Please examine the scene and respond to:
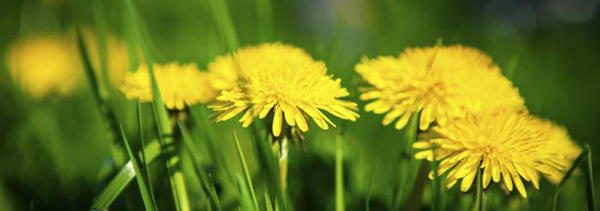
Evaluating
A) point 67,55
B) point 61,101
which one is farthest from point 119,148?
point 67,55

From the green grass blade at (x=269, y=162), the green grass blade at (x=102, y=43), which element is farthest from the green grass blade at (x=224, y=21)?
the green grass blade at (x=102, y=43)

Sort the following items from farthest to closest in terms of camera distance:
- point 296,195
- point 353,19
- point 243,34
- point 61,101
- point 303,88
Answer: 1. point 353,19
2. point 243,34
3. point 61,101
4. point 296,195
5. point 303,88

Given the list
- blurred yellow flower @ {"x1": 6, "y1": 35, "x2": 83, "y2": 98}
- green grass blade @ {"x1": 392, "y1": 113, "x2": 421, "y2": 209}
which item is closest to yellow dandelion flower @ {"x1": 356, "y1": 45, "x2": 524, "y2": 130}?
green grass blade @ {"x1": 392, "y1": 113, "x2": 421, "y2": 209}

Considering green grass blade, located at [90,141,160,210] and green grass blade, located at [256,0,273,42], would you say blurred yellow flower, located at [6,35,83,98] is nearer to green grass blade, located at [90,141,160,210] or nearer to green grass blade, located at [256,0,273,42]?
green grass blade, located at [256,0,273,42]

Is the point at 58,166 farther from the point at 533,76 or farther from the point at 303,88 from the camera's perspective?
the point at 533,76

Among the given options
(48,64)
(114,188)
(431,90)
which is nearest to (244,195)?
(114,188)

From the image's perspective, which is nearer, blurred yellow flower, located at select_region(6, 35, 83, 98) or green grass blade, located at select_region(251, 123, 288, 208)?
green grass blade, located at select_region(251, 123, 288, 208)

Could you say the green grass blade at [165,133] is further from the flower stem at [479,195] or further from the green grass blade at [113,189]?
the flower stem at [479,195]
